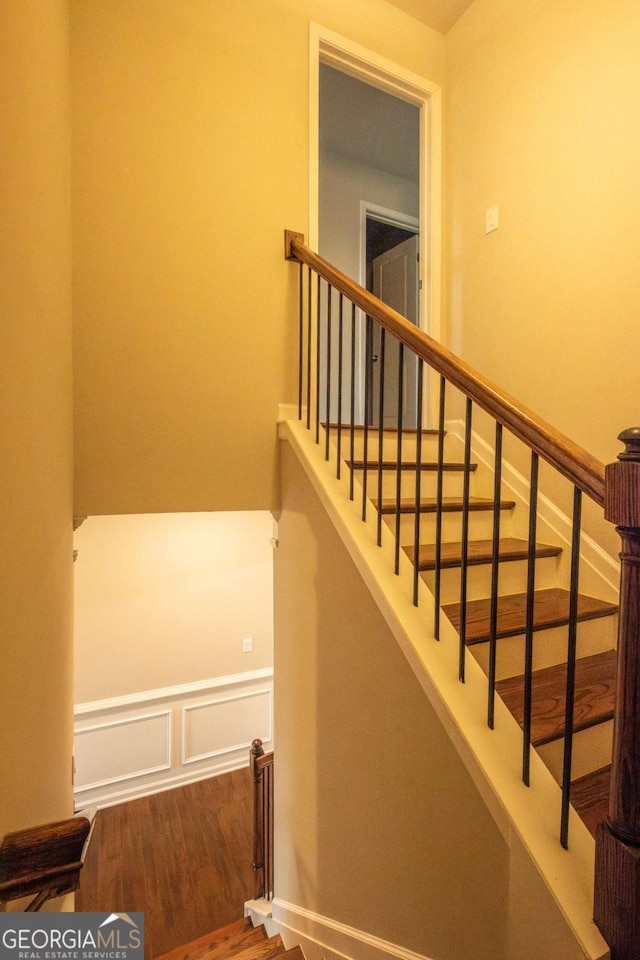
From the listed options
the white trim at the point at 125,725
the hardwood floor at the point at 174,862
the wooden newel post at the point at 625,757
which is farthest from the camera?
the white trim at the point at 125,725

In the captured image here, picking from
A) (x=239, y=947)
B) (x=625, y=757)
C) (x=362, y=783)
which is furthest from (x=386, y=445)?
(x=239, y=947)

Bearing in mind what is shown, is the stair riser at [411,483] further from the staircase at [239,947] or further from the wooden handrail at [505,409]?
the staircase at [239,947]

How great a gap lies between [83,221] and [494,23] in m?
2.44

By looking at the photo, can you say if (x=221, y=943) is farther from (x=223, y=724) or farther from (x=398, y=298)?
(x=398, y=298)

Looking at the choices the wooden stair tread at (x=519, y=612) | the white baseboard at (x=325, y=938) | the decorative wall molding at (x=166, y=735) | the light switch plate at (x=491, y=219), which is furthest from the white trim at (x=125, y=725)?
the light switch plate at (x=491, y=219)

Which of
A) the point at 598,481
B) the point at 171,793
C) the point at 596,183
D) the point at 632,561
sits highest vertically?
the point at 596,183

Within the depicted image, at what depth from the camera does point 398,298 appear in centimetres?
408

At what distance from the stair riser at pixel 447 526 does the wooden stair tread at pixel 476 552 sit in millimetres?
48

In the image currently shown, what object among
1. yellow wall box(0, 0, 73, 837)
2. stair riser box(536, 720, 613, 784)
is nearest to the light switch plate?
yellow wall box(0, 0, 73, 837)

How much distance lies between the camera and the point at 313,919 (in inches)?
78.6

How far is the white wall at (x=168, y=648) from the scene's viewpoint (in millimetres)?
3889

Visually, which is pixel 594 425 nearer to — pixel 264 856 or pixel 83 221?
pixel 83 221

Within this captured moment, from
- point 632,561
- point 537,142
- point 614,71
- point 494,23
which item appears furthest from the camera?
point 494,23

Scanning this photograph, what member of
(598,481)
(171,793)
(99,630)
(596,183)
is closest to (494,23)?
(596,183)
